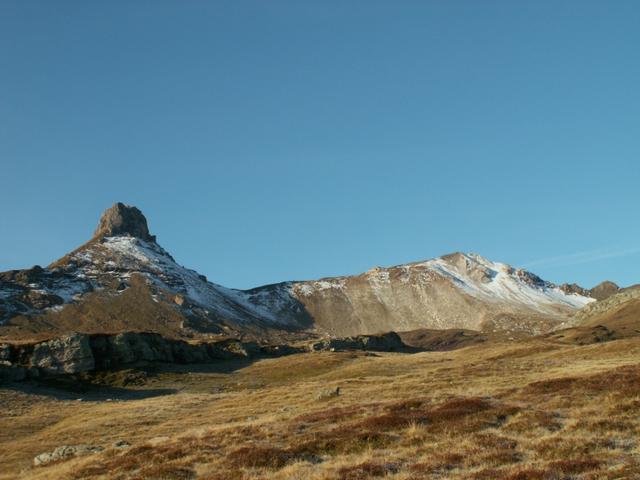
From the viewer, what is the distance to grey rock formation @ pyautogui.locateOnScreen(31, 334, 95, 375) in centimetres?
10619

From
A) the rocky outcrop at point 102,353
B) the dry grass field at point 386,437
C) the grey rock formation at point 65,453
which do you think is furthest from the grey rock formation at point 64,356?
the grey rock formation at point 65,453

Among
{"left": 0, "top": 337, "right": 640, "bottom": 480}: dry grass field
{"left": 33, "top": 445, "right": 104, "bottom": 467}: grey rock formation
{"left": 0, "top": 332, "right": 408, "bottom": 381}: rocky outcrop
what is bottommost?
{"left": 33, "top": 445, "right": 104, "bottom": 467}: grey rock formation

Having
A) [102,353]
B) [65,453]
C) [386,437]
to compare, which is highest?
[102,353]

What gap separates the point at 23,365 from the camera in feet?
341

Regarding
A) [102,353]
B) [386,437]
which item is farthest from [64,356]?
[386,437]

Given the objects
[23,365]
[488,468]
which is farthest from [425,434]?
[23,365]

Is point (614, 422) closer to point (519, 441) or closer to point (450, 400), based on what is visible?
point (519, 441)

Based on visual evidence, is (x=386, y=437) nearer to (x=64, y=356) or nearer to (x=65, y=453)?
(x=65, y=453)

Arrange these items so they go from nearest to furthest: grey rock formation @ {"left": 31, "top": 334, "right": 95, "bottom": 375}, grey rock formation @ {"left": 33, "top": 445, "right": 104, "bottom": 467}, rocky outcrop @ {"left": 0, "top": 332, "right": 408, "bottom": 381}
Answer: grey rock formation @ {"left": 33, "top": 445, "right": 104, "bottom": 467}
rocky outcrop @ {"left": 0, "top": 332, "right": 408, "bottom": 381}
grey rock formation @ {"left": 31, "top": 334, "right": 95, "bottom": 375}

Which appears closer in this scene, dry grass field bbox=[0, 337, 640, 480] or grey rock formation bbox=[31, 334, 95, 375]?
dry grass field bbox=[0, 337, 640, 480]

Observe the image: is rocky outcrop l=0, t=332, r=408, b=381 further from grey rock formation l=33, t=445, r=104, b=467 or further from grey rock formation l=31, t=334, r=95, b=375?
grey rock formation l=33, t=445, r=104, b=467

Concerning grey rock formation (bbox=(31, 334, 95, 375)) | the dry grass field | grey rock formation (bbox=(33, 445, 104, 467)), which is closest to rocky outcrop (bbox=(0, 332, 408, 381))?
grey rock formation (bbox=(31, 334, 95, 375))

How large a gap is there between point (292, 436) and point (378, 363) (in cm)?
8407

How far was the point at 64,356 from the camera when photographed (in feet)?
359
